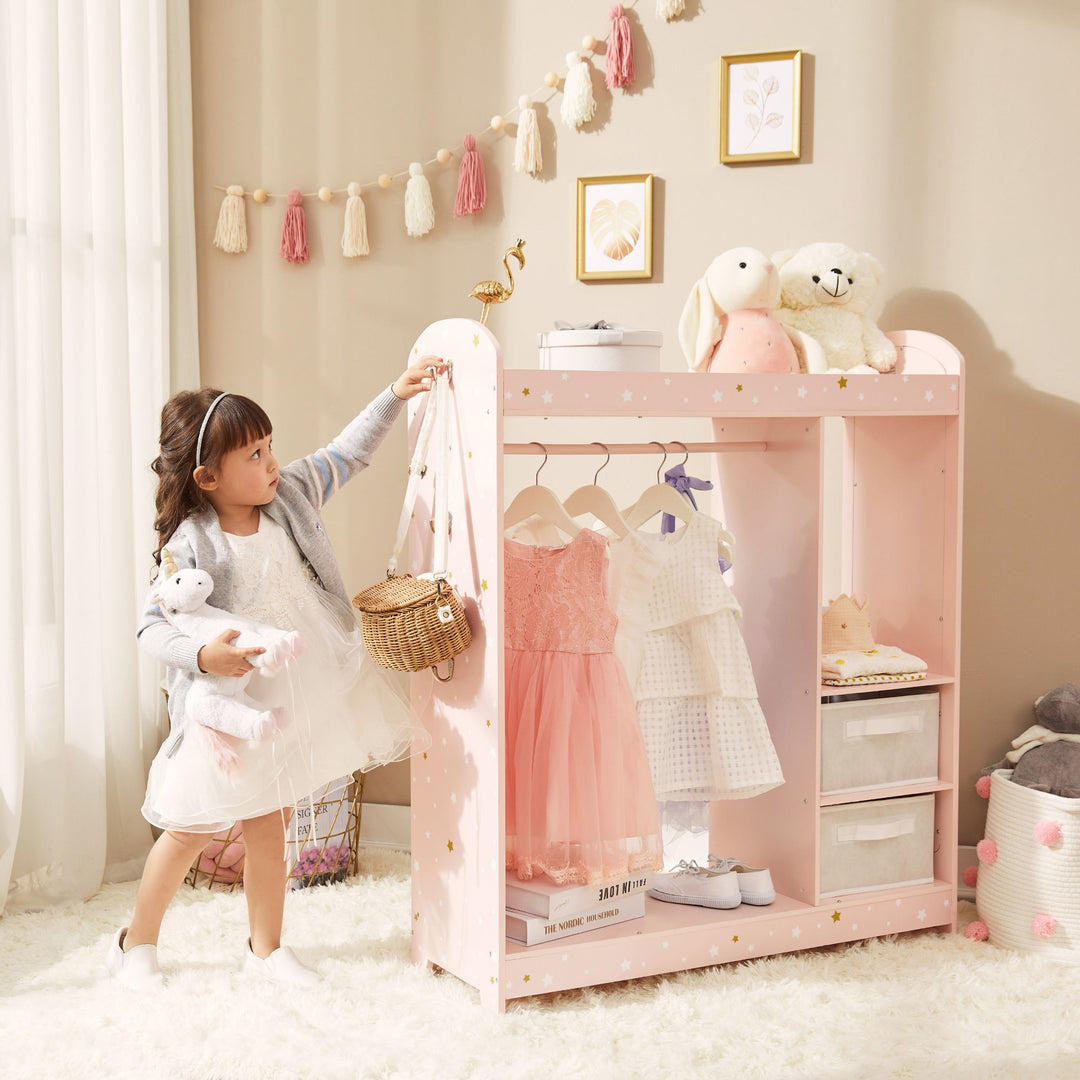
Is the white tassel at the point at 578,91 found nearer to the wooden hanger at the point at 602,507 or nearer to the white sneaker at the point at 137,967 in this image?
Result: the wooden hanger at the point at 602,507

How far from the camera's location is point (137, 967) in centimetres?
224

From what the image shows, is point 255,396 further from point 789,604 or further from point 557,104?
point 789,604

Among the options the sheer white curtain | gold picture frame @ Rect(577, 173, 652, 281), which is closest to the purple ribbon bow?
gold picture frame @ Rect(577, 173, 652, 281)

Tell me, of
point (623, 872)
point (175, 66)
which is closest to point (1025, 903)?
point (623, 872)

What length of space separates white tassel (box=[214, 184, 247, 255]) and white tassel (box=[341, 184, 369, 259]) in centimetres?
28

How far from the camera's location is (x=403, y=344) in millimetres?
3068

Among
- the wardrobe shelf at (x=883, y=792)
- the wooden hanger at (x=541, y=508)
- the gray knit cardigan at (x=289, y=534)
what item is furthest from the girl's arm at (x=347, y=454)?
the wardrobe shelf at (x=883, y=792)

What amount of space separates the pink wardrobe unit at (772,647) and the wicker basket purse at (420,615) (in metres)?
0.04

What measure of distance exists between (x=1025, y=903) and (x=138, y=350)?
2.27 metres

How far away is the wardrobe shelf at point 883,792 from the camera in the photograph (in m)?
2.42

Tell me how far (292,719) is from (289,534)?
1.17ft

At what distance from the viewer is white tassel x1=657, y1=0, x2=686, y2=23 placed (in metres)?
2.80

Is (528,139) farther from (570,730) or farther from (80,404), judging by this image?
(570,730)

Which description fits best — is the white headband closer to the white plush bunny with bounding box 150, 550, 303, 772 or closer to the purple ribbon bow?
the white plush bunny with bounding box 150, 550, 303, 772
